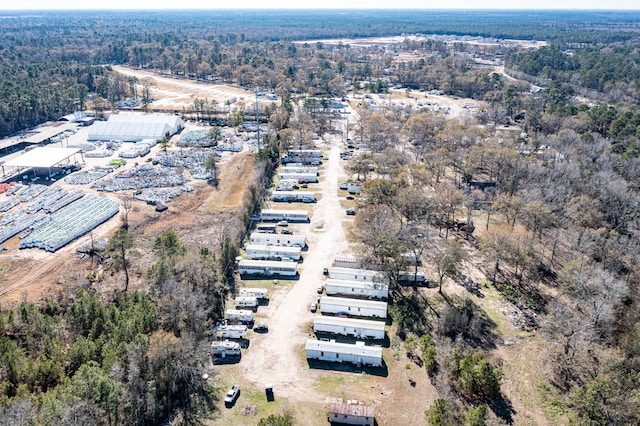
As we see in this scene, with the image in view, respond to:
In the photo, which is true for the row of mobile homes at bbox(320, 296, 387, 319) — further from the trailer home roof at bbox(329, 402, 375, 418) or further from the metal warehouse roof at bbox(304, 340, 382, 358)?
the trailer home roof at bbox(329, 402, 375, 418)

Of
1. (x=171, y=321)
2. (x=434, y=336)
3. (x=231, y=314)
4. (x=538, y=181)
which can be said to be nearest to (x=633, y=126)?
(x=538, y=181)

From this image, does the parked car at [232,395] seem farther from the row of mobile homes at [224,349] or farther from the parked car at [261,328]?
the parked car at [261,328]

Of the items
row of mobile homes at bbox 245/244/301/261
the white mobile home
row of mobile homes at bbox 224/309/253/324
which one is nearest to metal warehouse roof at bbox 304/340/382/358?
row of mobile homes at bbox 224/309/253/324

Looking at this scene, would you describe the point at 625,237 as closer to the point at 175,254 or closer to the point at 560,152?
the point at 560,152

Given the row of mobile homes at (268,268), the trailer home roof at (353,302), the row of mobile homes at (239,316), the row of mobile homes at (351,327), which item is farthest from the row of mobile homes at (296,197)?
the row of mobile homes at (351,327)

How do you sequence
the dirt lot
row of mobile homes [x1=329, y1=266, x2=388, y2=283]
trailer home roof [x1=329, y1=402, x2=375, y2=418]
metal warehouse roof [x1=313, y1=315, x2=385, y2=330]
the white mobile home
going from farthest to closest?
the dirt lot → the white mobile home → row of mobile homes [x1=329, y1=266, x2=388, y2=283] → metal warehouse roof [x1=313, y1=315, x2=385, y2=330] → trailer home roof [x1=329, y1=402, x2=375, y2=418]

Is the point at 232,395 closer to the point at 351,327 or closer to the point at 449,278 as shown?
the point at 351,327
